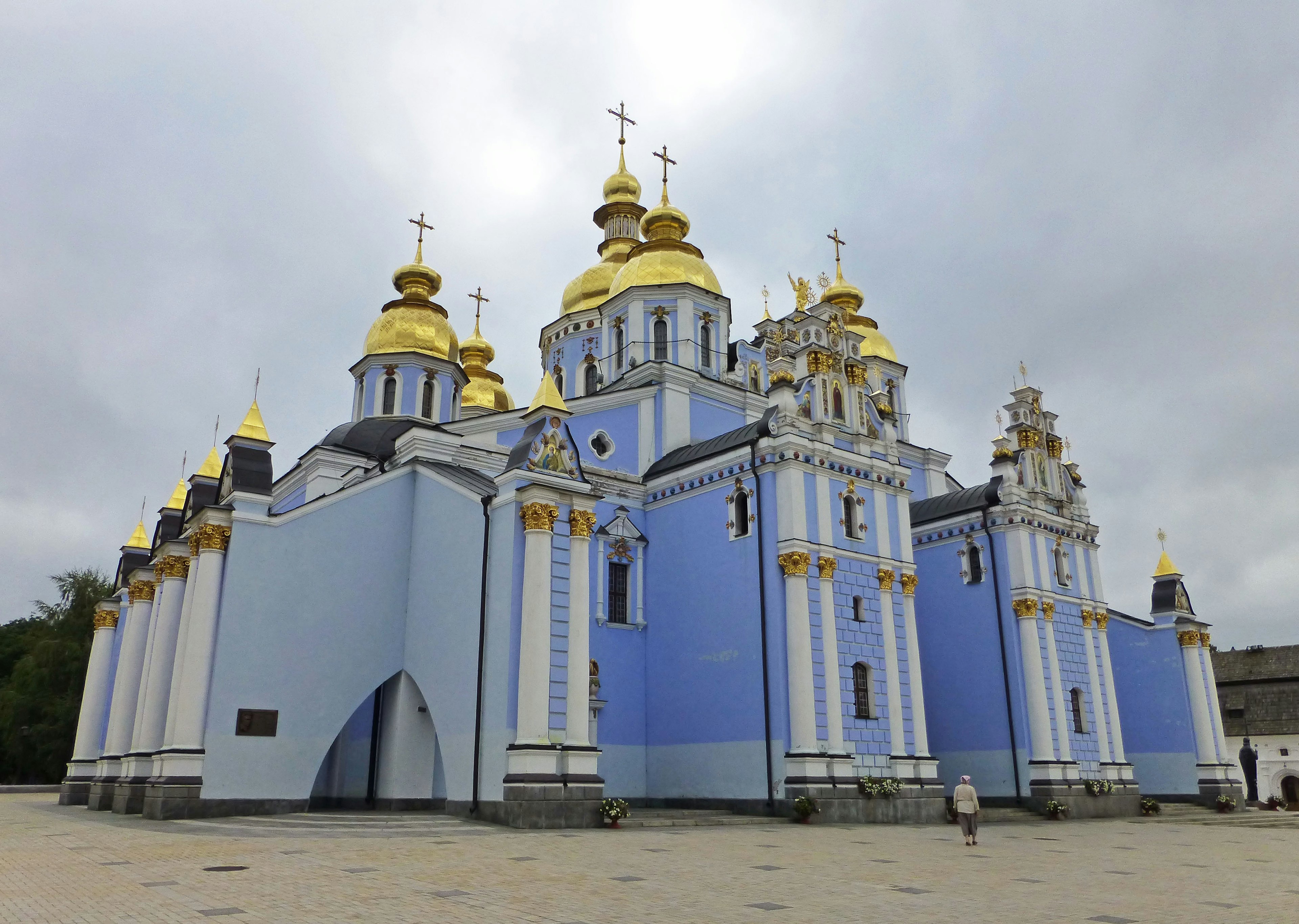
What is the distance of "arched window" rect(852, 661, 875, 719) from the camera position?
20156 millimetres

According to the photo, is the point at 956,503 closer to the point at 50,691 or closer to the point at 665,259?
the point at 665,259

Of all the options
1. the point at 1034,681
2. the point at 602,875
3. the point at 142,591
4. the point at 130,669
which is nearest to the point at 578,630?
the point at 602,875

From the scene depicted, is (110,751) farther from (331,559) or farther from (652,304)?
(652,304)

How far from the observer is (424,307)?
101 ft

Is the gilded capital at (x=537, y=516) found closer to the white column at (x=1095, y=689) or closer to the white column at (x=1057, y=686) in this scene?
the white column at (x=1057, y=686)

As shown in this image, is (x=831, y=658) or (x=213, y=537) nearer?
(x=213, y=537)

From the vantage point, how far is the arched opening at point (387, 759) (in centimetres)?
1869

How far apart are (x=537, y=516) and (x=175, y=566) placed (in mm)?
8498

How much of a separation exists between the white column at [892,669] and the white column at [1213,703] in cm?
1140

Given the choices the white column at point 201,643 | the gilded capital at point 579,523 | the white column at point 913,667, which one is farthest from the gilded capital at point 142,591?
the white column at point 913,667

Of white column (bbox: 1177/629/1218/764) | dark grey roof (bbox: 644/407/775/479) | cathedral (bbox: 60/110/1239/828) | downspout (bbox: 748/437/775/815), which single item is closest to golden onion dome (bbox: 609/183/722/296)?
cathedral (bbox: 60/110/1239/828)

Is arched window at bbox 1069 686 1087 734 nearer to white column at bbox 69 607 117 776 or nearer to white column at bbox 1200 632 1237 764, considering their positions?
white column at bbox 1200 632 1237 764

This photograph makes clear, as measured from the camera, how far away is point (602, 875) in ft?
31.8

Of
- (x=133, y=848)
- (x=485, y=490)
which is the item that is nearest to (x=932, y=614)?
(x=485, y=490)
